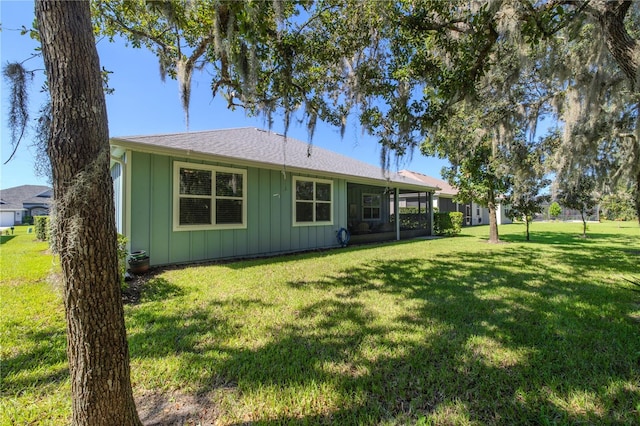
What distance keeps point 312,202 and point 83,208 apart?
26.6ft

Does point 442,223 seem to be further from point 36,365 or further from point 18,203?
point 18,203

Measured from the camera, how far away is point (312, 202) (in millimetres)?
9391

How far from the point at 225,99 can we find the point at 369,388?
4.87 m

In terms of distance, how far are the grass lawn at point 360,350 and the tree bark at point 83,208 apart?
79cm

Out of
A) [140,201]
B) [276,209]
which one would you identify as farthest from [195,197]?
[276,209]

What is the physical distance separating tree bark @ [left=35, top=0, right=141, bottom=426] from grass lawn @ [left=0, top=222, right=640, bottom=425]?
0.79 metres

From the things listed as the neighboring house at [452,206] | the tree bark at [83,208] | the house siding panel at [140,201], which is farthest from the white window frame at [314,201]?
the neighboring house at [452,206]

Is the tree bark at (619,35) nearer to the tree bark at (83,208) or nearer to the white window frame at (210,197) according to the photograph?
the tree bark at (83,208)

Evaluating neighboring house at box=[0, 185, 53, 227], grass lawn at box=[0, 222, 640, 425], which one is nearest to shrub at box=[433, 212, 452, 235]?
grass lawn at box=[0, 222, 640, 425]

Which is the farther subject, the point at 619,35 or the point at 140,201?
the point at 140,201

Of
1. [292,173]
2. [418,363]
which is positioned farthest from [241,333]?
[292,173]

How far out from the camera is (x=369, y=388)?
2.11 meters

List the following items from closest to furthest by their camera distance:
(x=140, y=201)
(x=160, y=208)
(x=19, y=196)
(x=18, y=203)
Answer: (x=140, y=201), (x=160, y=208), (x=18, y=203), (x=19, y=196)

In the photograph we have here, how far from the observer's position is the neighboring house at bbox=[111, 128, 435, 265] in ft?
19.6
